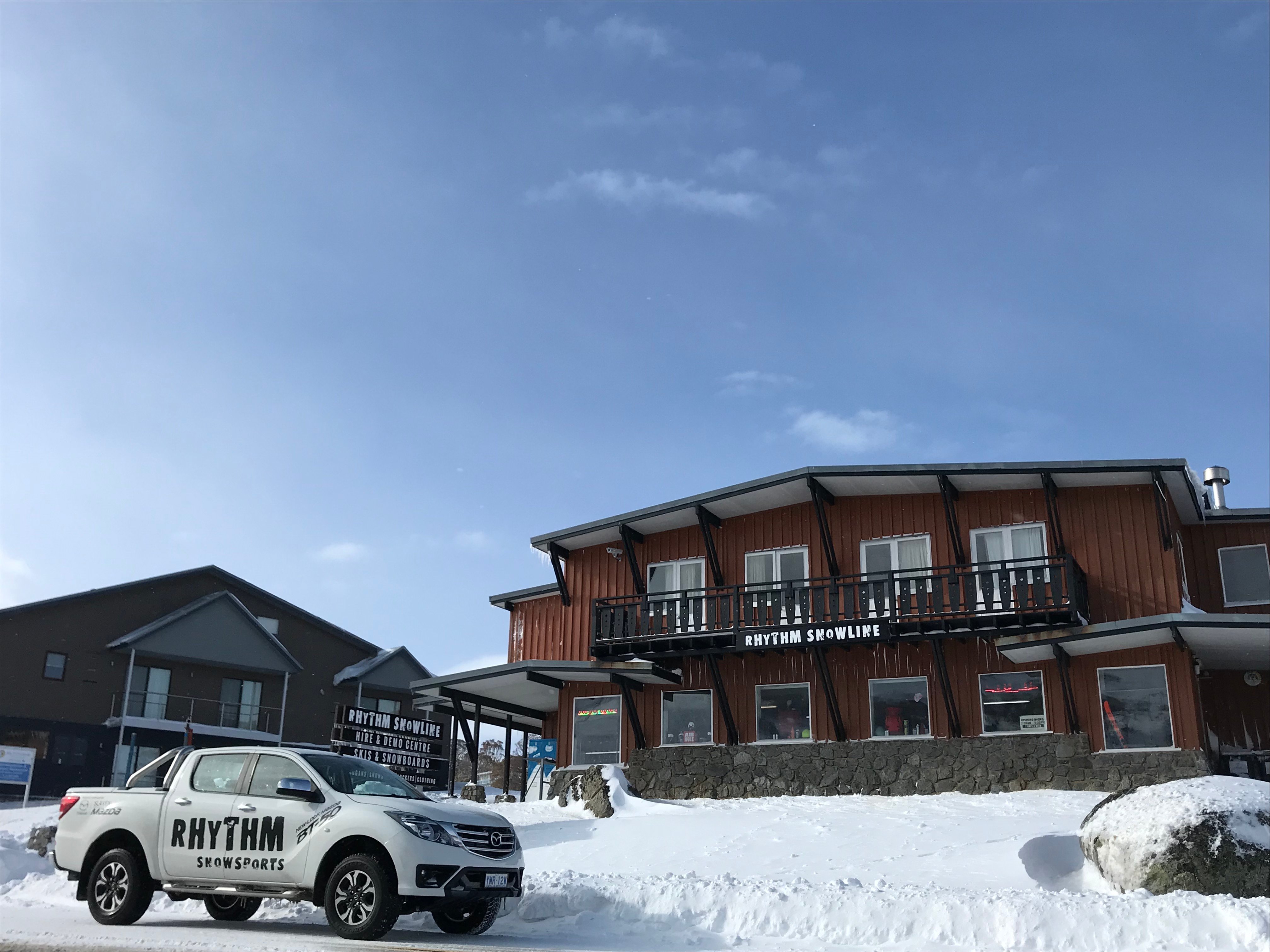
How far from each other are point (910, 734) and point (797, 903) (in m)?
12.4

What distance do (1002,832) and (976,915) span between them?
18.8 ft

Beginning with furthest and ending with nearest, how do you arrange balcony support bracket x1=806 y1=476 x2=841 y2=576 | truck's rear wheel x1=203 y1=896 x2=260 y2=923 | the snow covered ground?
balcony support bracket x1=806 y1=476 x2=841 y2=576 → truck's rear wheel x1=203 y1=896 x2=260 y2=923 → the snow covered ground

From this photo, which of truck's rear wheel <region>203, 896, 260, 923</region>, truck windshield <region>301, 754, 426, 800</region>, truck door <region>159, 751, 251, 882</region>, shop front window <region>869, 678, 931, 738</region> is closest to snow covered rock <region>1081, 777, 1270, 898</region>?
truck windshield <region>301, 754, 426, 800</region>

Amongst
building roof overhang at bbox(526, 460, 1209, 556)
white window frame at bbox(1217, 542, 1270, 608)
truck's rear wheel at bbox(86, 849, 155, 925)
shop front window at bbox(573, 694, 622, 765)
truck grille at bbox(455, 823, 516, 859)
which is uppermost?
building roof overhang at bbox(526, 460, 1209, 556)

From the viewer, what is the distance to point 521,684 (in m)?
26.3

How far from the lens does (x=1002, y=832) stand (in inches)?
607

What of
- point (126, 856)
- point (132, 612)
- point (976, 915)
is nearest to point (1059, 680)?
point (976, 915)

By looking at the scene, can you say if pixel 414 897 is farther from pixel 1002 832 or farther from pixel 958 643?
pixel 958 643

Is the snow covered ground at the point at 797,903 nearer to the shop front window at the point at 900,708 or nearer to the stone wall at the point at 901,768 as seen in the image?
the stone wall at the point at 901,768

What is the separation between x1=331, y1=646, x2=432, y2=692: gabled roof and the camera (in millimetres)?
47656

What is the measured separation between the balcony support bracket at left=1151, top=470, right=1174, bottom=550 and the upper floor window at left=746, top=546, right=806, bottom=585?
7256 mm

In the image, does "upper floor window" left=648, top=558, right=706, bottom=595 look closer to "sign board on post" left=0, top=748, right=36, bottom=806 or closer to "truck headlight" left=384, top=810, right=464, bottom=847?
"truck headlight" left=384, top=810, right=464, bottom=847

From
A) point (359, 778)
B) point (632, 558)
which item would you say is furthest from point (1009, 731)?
point (359, 778)

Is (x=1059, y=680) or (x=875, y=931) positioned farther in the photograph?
(x=1059, y=680)
